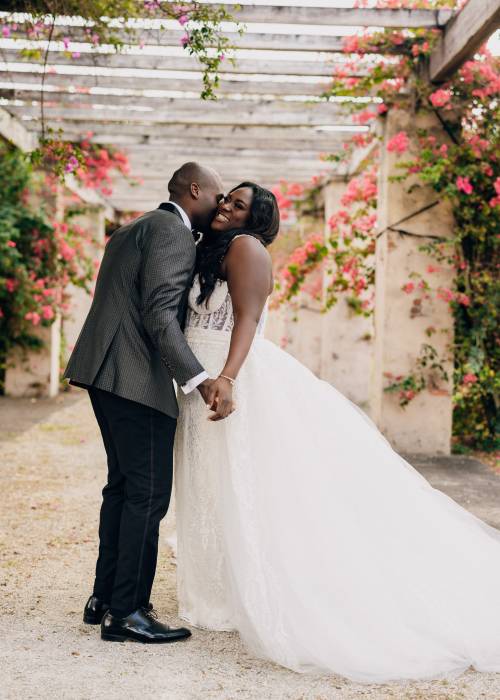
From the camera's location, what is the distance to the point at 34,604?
3.74 m

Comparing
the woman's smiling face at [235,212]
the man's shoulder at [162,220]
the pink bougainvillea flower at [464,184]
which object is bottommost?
the man's shoulder at [162,220]

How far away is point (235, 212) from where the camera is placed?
11.2 ft

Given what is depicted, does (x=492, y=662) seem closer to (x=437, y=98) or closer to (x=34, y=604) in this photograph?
(x=34, y=604)

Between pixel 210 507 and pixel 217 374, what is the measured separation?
1.82 feet

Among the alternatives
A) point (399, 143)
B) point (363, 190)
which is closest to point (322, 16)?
point (399, 143)

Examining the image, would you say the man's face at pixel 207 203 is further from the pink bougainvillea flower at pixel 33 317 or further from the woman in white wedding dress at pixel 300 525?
the pink bougainvillea flower at pixel 33 317

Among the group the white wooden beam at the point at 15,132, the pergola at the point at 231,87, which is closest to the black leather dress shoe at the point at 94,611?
the pergola at the point at 231,87

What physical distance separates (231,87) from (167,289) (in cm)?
575

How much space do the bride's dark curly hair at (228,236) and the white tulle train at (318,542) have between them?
214mm

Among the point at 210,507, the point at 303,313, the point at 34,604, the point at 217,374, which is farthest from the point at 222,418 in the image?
the point at 303,313

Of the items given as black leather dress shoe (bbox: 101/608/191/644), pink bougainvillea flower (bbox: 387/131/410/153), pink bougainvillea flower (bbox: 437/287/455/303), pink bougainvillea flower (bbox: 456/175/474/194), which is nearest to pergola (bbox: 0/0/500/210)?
pink bougainvillea flower (bbox: 387/131/410/153)

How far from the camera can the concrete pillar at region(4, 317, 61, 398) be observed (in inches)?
467

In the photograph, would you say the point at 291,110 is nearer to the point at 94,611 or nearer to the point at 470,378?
the point at 470,378

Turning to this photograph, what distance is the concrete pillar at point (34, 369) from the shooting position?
11.9m
